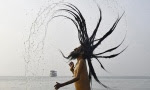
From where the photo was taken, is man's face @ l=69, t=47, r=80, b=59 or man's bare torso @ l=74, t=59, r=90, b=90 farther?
man's face @ l=69, t=47, r=80, b=59

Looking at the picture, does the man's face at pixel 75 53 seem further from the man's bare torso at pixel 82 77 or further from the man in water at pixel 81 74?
the man's bare torso at pixel 82 77

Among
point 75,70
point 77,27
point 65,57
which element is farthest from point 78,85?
point 77,27

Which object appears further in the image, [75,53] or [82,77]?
[75,53]

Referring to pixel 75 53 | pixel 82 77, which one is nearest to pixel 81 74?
pixel 82 77

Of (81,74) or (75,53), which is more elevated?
(75,53)

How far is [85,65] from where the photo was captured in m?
7.69

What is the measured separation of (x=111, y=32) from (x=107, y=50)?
440mm

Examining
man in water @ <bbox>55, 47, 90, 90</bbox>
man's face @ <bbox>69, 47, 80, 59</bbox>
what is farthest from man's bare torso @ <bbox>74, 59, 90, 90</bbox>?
man's face @ <bbox>69, 47, 80, 59</bbox>

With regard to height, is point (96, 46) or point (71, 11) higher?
point (71, 11)

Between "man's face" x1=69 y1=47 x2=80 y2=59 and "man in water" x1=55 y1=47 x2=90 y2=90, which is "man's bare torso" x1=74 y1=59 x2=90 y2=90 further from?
"man's face" x1=69 y1=47 x2=80 y2=59

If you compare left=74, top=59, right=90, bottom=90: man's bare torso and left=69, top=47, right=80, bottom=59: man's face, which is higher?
left=69, top=47, right=80, bottom=59: man's face

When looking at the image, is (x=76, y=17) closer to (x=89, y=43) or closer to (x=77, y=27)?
(x=77, y=27)

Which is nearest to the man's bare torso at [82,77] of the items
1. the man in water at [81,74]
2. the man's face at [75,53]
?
the man in water at [81,74]

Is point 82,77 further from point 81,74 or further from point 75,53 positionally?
point 75,53
